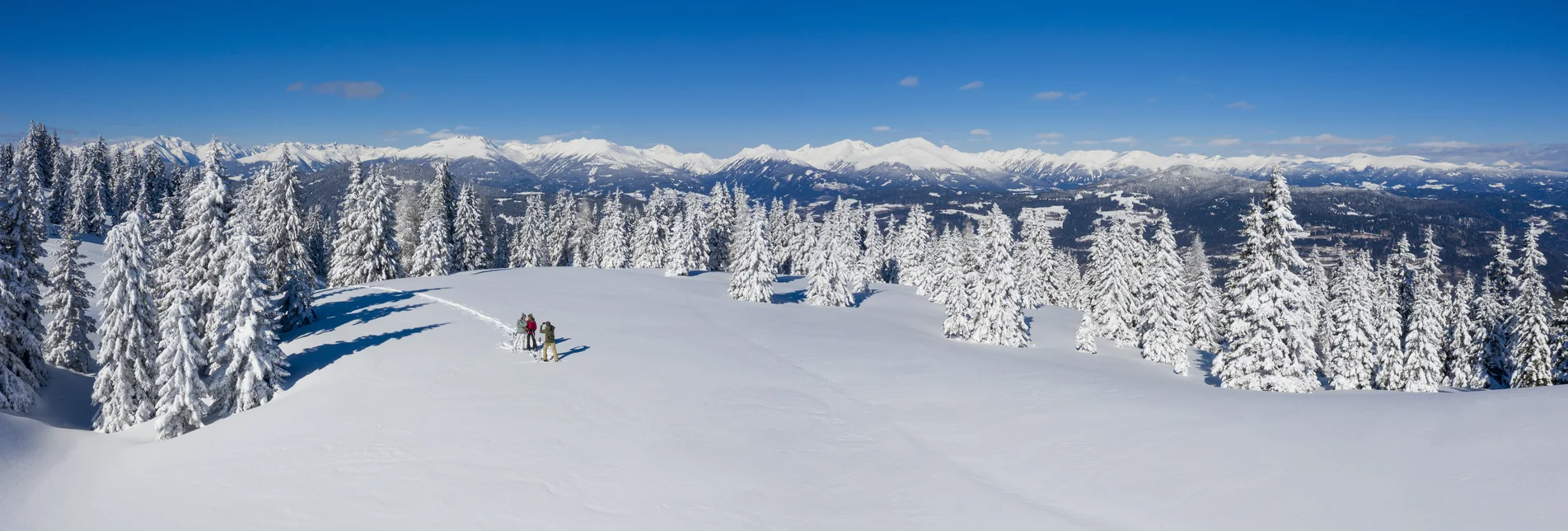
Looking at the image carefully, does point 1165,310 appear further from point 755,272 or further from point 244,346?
point 244,346

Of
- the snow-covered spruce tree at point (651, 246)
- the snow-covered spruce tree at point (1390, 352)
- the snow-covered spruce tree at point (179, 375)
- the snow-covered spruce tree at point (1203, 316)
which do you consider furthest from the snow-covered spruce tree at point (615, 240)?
the snow-covered spruce tree at point (1390, 352)

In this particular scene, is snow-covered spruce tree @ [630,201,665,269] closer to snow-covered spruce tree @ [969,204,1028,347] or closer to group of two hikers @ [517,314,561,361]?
snow-covered spruce tree @ [969,204,1028,347]

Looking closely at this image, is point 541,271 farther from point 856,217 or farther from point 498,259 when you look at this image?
point 856,217

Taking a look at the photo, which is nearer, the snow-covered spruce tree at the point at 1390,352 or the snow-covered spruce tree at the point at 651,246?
the snow-covered spruce tree at the point at 1390,352

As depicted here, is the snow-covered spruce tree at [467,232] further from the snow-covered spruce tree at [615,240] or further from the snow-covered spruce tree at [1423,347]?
the snow-covered spruce tree at [1423,347]

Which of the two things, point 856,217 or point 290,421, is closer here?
point 290,421

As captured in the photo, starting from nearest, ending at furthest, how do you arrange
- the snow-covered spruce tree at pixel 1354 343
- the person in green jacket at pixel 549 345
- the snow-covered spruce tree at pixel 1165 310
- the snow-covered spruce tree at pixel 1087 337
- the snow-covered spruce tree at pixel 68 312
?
the person in green jacket at pixel 549 345 → the snow-covered spruce tree at pixel 68 312 → the snow-covered spruce tree at pixel 1354 343 → the snow-covered spruce tree at pixel 1165 310 → the snow-covered spruce tree at pixel 1087 337

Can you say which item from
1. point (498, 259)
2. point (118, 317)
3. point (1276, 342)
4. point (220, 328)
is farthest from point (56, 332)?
point (498, 259)
